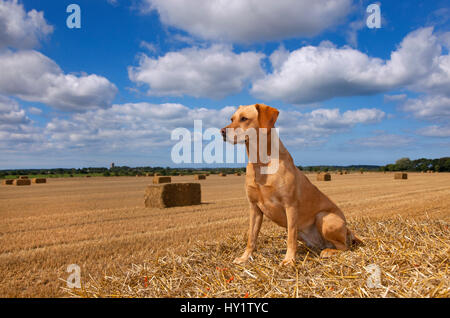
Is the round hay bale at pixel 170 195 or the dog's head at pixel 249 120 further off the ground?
the dog's head at pixel 249 120

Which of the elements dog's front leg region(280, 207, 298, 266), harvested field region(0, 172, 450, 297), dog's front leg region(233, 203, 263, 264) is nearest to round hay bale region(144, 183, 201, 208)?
harvested field region(0, 172, 450, 297)

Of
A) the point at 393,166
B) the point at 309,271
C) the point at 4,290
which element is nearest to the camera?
the point at 309,271

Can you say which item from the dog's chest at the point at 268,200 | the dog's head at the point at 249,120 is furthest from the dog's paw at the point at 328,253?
the dog's head at the point at 249,120

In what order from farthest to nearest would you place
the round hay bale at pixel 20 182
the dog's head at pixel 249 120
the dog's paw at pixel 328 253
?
1. the round hay bale at pixel 20 182
2. the dog's paw at pixel 328 253
3. the dog's head at pixel 249 120

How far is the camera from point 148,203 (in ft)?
47.6

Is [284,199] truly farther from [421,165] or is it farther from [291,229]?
[421,165]

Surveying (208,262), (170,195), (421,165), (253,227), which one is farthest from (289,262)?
(421,165)

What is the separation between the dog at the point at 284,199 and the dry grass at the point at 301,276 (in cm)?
22

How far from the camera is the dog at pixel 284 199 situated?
302 centimetres

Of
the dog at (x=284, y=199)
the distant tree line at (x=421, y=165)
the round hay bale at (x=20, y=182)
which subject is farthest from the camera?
the distant tree line at (x=421, y=165)

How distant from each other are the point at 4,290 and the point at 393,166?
255 ft

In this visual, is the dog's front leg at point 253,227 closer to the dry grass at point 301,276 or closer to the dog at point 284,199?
the dog at point 284,199
